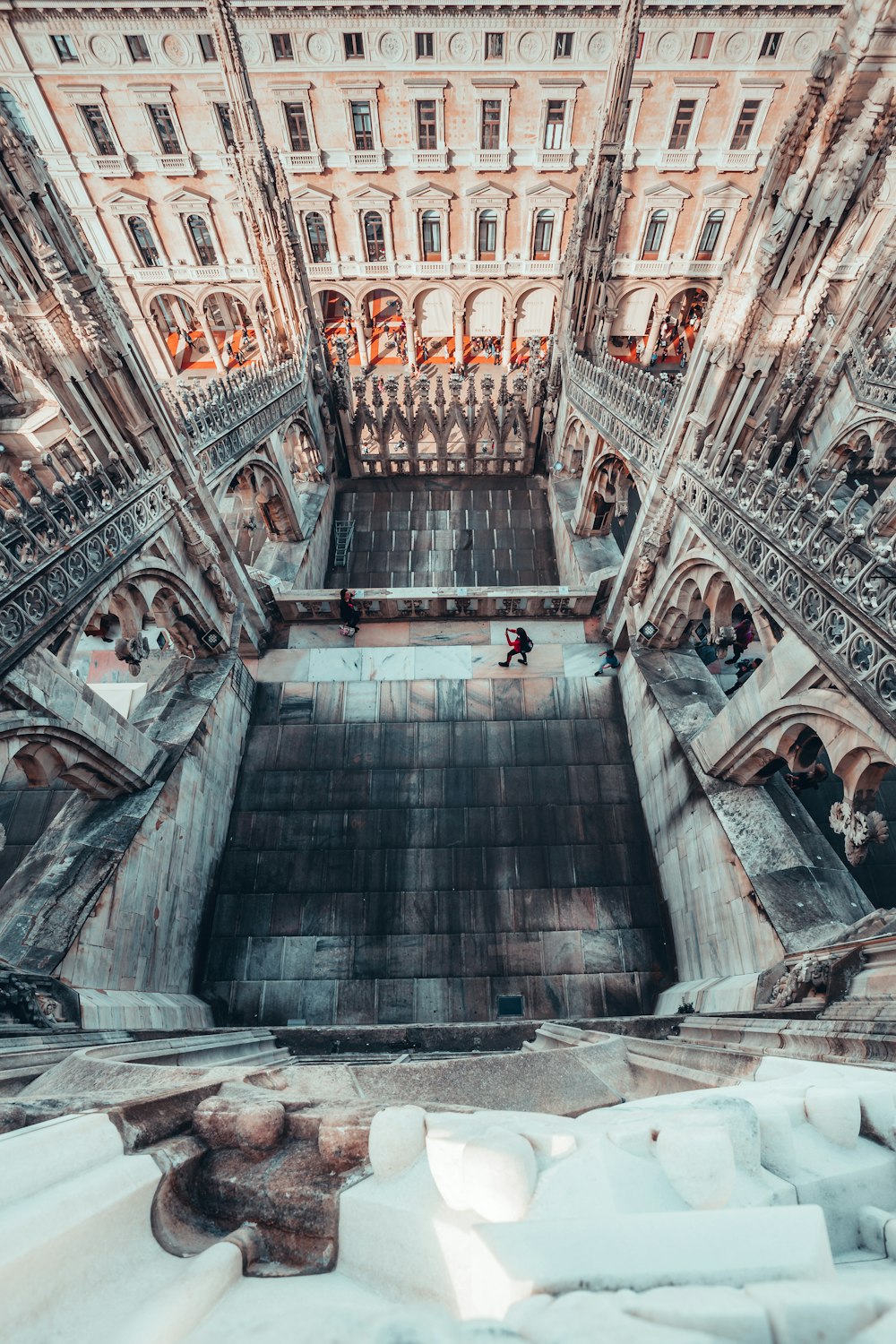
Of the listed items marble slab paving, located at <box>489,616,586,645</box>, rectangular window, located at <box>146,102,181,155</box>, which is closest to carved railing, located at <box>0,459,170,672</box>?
A: marble slab paving, located at <box>489,616,586,645</box>

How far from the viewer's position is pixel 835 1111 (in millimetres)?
2166

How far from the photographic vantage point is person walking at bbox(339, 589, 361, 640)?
1320 centimetres

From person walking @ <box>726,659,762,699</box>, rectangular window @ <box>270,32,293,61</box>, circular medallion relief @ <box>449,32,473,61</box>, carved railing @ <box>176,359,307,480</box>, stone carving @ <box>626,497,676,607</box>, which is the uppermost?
rectangular window @ <box>270,32,293,61</box>

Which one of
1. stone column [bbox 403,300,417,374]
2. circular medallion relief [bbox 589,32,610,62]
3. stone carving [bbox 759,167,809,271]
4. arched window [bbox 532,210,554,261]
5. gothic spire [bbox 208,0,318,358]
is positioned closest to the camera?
stone carving [bbox 759,167,809,271]

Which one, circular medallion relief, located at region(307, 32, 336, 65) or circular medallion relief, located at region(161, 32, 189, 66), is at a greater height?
circular medallion relief, located at region(307, 32, 336, 65)

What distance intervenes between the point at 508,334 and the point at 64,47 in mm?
23522

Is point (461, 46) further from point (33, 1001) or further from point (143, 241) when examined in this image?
point (33, 1001)

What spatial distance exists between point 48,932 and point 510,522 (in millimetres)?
16777

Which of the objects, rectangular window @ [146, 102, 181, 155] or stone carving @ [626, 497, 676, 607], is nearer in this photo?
stone carving @ [626, 497, 676, 607]

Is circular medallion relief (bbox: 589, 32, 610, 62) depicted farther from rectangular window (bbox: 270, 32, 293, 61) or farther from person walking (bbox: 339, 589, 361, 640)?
person walking (bbox: 339, 589, 361, 640)

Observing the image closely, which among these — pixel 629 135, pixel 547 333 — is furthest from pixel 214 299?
pixel 629 135

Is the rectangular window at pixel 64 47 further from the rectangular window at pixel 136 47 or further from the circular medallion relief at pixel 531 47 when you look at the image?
the circular medallion relief at pixel 531 47

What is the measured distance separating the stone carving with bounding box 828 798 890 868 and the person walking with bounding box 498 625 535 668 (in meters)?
7.04

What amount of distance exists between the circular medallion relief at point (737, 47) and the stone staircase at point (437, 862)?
32.4 m
